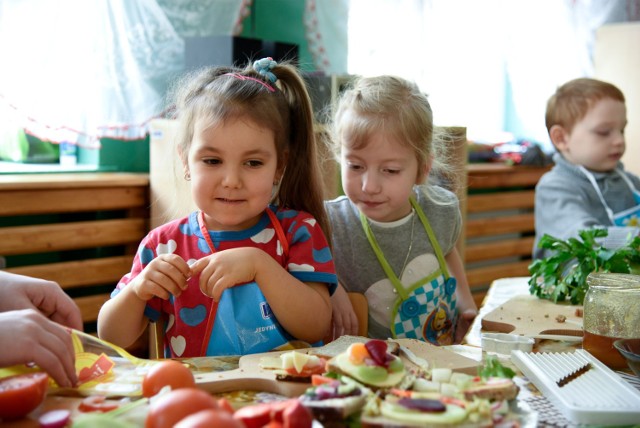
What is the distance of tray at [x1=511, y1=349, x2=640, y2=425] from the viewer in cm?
93

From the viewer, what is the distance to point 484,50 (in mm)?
4648

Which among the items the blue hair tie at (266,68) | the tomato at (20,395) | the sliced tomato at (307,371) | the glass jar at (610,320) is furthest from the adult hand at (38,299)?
the glass jar at (610,320)

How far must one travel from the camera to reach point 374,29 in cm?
386

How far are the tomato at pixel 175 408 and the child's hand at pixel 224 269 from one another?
0.45 metres

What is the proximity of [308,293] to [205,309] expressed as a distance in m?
0.20

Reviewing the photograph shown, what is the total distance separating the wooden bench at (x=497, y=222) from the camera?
451 cm

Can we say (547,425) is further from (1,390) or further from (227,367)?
(1,390)

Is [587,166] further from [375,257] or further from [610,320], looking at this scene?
[610,320]

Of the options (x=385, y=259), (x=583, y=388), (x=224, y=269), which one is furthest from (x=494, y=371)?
(x=385, y=259)

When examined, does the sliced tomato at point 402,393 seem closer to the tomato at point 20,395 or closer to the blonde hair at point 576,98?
the tomato at point 20,395

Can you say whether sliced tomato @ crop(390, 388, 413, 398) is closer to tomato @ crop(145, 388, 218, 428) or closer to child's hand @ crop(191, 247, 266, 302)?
tomato @ crop(145, 388, 218, 428)

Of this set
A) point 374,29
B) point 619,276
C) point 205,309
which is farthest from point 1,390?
point 374,29

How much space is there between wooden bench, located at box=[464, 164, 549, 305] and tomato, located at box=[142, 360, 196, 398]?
11.5ft

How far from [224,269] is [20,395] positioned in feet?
1.42
